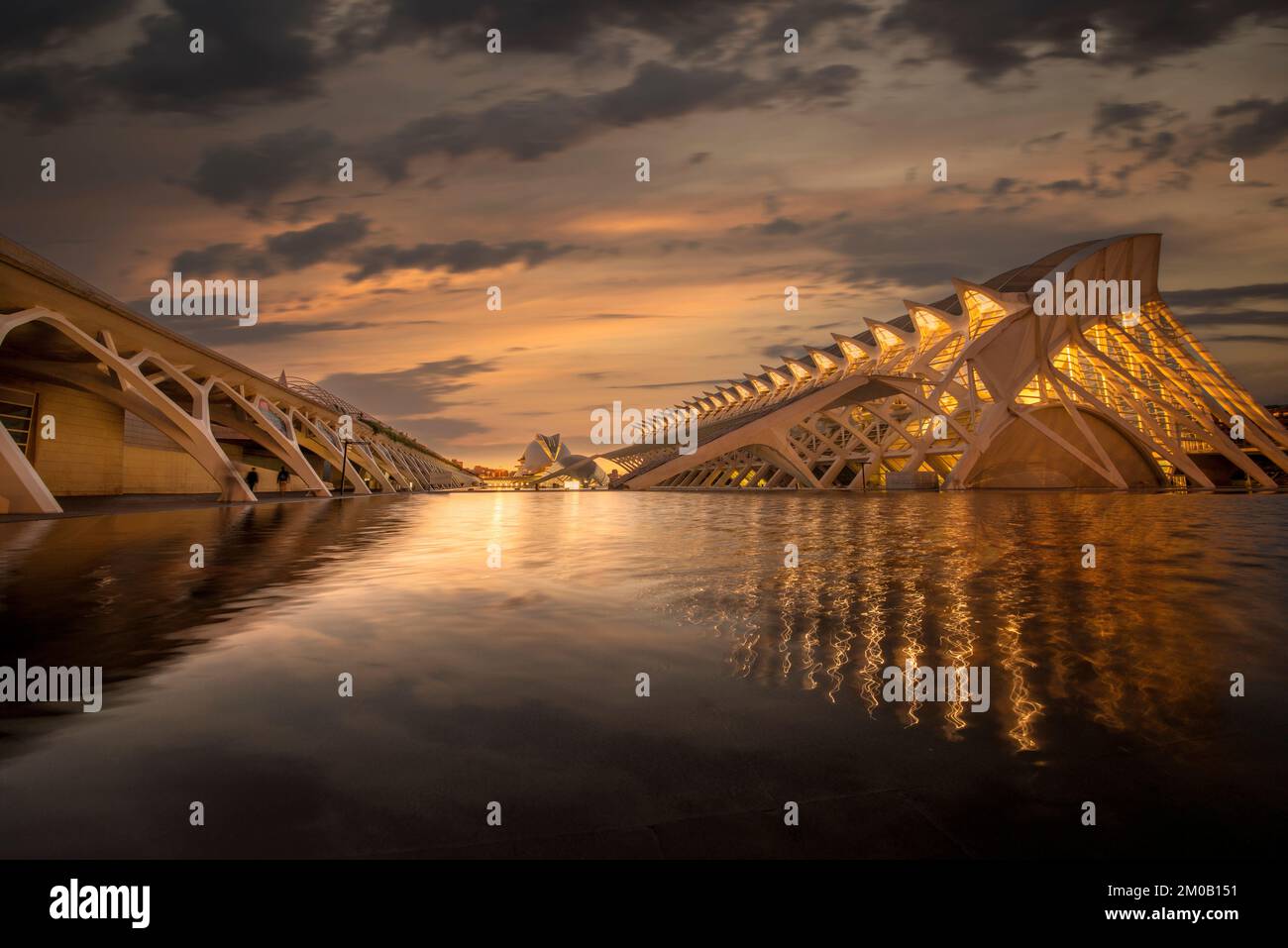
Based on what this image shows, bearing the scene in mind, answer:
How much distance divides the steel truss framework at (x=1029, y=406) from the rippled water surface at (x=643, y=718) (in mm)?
38794

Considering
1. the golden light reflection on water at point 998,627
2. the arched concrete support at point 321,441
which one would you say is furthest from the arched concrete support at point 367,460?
the golden light reflection on water at point 998,627

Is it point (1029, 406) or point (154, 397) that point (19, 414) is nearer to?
point (154, 397)

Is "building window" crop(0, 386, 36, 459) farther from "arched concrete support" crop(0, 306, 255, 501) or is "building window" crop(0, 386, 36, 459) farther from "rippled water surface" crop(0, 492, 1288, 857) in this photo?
"rippled water surface" crop(0, 492, 1288, 857)

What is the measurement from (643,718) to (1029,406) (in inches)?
2063

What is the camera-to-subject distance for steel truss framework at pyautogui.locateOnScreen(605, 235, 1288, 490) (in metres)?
45.8

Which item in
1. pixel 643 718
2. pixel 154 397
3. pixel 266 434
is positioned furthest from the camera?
pixel 266 434

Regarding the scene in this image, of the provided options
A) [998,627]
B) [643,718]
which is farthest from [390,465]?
[643,718]

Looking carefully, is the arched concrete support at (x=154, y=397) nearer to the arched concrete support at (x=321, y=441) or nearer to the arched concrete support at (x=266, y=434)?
the arched concrete support at (x=266, y=434)

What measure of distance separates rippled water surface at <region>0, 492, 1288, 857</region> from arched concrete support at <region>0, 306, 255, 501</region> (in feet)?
49.0

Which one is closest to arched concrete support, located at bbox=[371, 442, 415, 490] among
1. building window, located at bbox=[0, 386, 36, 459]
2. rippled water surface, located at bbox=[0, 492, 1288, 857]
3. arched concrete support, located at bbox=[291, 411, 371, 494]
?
arched concrete support, located at bbox=[291, 411, 371, 494]

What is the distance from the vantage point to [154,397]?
20656 millimetres

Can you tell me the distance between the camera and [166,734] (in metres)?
2.68

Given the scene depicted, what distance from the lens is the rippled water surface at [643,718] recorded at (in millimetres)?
1904
